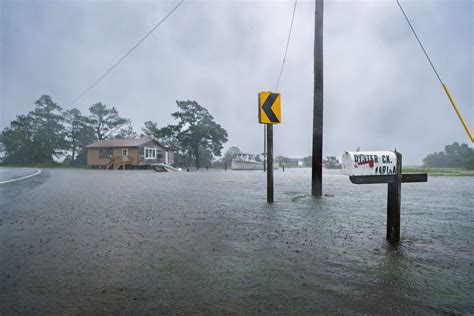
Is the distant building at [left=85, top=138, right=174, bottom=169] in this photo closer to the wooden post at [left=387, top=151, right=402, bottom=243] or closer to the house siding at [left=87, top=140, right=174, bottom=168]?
the house siding at [left=87, top=140, right=174, bottom=168]

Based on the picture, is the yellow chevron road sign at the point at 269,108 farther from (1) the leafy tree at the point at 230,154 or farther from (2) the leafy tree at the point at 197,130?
(1) the leafy tree at the point at 230,154

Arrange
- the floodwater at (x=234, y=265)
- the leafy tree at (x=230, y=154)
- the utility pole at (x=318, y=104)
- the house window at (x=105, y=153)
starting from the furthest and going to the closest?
the leafy tree at (x=230, y=154) → the house window at (x=105, y=153) → the utility pole at (x=318, y=104) → the floodwater at (x=234, y=265)

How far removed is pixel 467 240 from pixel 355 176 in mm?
1956

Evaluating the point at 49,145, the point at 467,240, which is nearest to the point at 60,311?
the point at 467,240

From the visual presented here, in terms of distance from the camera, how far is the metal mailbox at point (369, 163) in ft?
12.2

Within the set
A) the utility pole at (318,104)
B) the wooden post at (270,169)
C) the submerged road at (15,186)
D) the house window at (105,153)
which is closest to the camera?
the wooden post at (270,169)

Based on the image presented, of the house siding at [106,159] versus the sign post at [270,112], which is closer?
the sign post at [270,112]

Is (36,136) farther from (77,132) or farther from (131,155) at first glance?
(131,155)

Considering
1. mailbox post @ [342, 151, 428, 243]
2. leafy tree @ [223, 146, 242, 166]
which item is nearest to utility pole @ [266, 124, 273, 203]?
mailbox post @ [342, 151, 428, 243]

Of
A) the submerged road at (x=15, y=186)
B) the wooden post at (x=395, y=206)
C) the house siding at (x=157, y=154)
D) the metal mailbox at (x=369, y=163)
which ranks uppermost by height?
the house siding at (x=157, y=154)

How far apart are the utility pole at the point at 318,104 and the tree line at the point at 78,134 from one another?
120 feet

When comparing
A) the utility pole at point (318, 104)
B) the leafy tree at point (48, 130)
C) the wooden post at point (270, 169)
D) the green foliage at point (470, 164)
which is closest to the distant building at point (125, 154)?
→ the leafy tree at point (48, 130)

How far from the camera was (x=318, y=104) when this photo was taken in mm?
9141

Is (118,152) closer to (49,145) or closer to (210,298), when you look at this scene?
(49,145)
